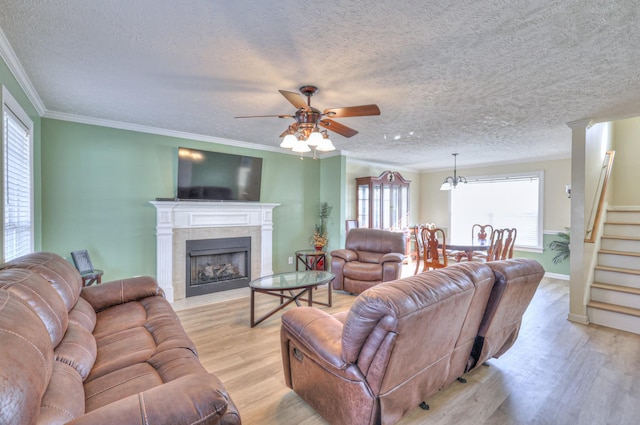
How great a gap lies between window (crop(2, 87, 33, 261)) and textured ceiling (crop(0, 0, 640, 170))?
13.9 inches

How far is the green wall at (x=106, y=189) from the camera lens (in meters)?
3.50

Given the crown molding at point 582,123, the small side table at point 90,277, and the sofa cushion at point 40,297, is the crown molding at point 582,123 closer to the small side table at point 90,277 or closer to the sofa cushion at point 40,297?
the sofa cushion at point 40,297

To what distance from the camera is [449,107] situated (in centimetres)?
315

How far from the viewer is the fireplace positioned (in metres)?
4.47

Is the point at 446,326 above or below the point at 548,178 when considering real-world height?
below

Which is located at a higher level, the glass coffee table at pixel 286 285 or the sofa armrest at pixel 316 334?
the sofa armrest at pixel 316 334

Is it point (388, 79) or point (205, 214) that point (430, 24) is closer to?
point (388, 79)

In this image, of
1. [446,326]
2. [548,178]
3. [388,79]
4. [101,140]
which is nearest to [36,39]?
[101,140]

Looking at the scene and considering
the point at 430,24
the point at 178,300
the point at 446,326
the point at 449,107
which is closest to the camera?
the point at 446,326

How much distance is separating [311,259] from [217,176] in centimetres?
225

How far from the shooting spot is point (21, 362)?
85cm

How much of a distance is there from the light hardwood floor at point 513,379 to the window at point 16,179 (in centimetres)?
174

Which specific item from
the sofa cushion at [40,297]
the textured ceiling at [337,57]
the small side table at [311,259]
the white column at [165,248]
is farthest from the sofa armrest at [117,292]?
the small side table at [311,259]

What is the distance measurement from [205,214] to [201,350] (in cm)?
229
